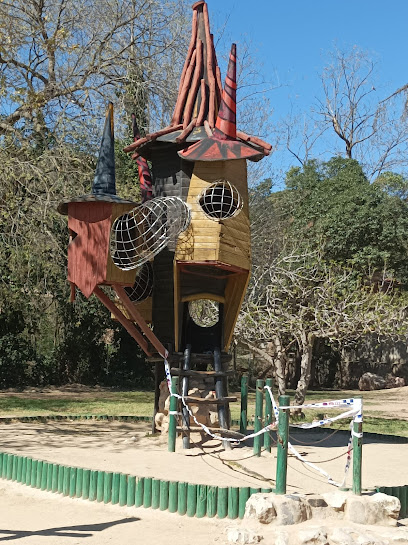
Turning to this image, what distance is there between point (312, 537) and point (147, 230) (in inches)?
238

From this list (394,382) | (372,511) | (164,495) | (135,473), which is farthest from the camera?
(394,382)

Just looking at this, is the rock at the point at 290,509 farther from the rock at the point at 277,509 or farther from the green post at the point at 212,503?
the green post at the point at 212,503

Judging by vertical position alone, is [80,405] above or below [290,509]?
below

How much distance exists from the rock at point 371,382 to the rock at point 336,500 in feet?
75.0

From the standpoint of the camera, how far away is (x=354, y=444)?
713 cm

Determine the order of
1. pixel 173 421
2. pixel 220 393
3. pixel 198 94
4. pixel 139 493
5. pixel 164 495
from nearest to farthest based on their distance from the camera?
pixel 164 495, pixel 139 493, pixel 173 421, pixel 220 393, pixel 198 94

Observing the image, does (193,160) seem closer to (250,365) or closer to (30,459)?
(30,459)

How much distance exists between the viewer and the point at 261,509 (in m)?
6.45

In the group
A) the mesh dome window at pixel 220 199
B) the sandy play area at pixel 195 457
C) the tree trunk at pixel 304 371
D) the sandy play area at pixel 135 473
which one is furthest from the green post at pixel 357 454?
the tree trunk at pixel 304 371

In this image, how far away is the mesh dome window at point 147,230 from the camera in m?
10.5

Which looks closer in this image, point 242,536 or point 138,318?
point 242,536

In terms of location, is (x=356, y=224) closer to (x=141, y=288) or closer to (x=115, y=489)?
(x=141, y=288)

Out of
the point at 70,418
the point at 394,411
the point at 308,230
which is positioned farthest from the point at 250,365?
the point at 70,418

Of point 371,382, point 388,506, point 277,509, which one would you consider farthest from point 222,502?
point 371,382
